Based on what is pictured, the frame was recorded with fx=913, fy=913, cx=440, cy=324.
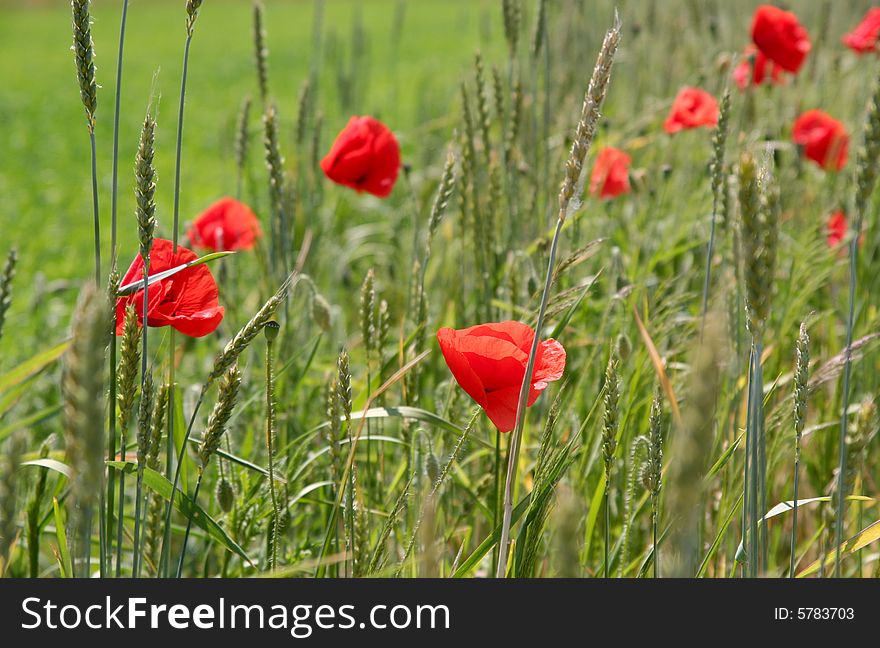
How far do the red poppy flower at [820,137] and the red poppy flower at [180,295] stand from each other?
1.37 metres

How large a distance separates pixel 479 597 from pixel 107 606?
0.88 feet

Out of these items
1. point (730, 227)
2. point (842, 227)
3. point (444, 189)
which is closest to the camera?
point (444, 189)

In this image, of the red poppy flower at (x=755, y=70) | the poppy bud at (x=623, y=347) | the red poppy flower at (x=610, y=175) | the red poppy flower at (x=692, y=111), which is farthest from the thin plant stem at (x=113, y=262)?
the red poppy flower at (x=755, y=70)

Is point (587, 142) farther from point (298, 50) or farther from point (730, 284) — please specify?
point (298, 50)

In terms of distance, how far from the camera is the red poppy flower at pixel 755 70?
1760 mm

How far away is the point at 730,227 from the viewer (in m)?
A: 1.08

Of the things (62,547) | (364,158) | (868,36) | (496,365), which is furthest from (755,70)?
(62,547)

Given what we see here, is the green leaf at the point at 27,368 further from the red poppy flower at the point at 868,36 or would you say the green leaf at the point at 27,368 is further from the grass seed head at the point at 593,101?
the red poppy flower at the point at 868,36

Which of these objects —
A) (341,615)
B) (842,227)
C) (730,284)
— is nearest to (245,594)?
(341,615)

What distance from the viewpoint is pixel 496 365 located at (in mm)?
755

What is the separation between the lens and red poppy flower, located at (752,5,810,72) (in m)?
1.77

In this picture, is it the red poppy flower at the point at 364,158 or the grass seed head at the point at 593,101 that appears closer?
the grass seed head at the point at 593,101

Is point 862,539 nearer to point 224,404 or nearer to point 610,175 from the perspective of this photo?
point 224,404

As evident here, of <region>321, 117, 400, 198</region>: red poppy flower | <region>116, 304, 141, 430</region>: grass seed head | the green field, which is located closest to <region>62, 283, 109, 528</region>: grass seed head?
the green field
